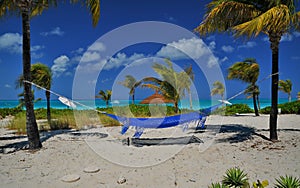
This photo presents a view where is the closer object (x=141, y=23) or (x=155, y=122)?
(x=155, y=122)

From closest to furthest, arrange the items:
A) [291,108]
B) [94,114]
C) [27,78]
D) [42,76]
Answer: [27,78] < [42,76] < [94,114] < [291,108]

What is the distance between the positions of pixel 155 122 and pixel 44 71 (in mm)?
4387

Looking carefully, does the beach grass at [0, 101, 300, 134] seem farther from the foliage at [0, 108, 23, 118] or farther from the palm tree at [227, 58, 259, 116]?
the palm tree at [227, 58, 259, 116]

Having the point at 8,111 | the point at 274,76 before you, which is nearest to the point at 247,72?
the point at 274,76

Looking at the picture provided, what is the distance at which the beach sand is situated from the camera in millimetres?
2830

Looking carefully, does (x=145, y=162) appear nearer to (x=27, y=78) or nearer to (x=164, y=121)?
(x=164, y=121)

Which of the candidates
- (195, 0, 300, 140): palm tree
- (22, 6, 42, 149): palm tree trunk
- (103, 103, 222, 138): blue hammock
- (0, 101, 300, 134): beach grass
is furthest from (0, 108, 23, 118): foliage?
(195, 0, 300, 140): palm tree

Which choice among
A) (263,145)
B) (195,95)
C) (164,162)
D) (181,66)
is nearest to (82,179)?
(164,162)

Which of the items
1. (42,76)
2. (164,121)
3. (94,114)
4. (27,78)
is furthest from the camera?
(94,114)

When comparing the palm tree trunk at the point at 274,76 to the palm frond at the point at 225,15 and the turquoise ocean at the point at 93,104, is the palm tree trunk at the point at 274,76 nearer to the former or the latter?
the palm frond at the point at 225,15

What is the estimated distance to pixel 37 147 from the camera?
438 centimetres

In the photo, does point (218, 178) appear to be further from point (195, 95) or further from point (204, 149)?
point (195, 95)

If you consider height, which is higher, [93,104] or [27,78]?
[27,78]

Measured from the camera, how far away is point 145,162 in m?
3.61
